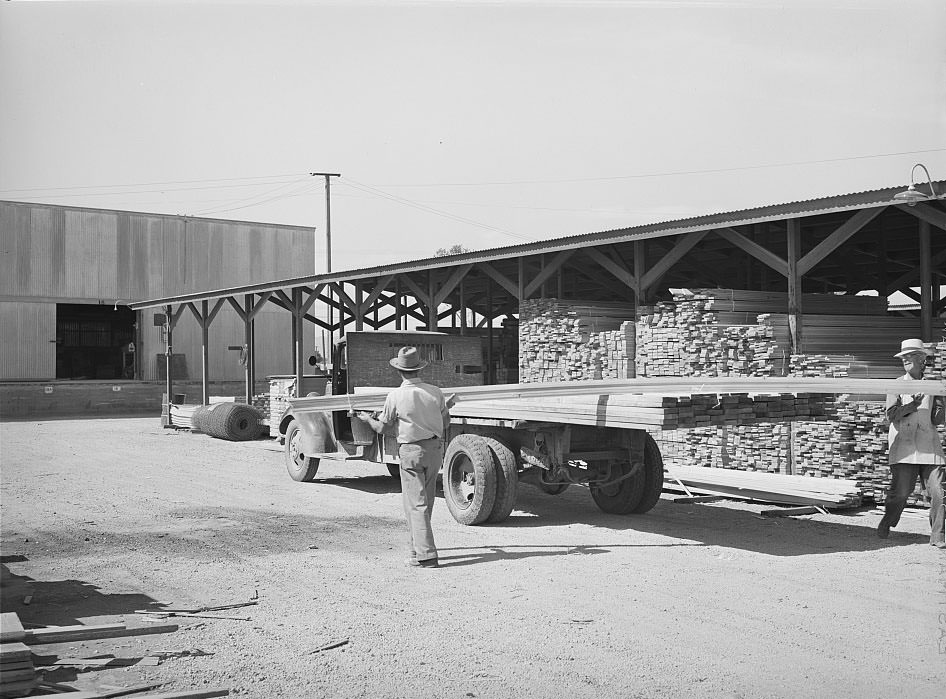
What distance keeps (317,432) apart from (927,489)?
7.76 m

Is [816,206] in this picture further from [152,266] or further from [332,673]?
[152,266]

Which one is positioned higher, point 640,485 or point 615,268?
point 615,268

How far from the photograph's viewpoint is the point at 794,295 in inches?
520

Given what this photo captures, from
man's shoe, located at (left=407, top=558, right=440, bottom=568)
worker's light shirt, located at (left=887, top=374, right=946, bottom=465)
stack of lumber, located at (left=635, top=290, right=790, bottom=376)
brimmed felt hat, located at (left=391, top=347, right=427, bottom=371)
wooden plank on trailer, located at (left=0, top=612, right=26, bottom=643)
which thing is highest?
stack of lumber, located at (left=635, top=290, right=790, bottom=376)

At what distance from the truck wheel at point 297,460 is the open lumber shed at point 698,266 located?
13.6ft

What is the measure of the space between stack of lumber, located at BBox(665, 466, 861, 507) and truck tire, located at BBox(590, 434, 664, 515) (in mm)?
1666

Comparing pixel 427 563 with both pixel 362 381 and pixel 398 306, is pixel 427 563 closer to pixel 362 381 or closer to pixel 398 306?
pixel 362 381

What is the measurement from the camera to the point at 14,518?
10602 mm

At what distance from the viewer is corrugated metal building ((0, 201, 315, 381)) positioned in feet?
110

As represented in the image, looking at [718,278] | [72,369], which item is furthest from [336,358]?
[72,369]

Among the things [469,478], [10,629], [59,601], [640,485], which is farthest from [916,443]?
[10,629]

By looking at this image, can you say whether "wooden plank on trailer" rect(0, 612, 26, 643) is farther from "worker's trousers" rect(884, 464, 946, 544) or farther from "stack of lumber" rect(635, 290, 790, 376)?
"stack of lumber" rect(635, 290, 790, 376)

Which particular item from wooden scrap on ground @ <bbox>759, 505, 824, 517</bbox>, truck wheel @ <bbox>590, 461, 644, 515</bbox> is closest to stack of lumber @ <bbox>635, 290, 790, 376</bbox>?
wooden scrap on ground @ <bbox>759, 505, 824, 517</bbox>

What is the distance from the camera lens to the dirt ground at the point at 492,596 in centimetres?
523
